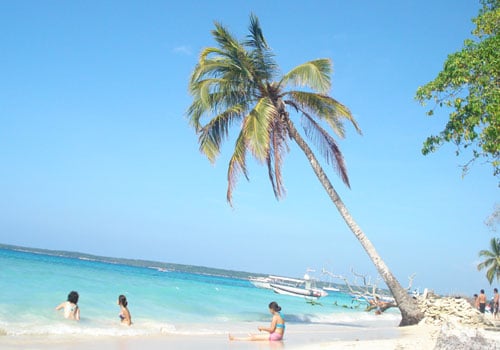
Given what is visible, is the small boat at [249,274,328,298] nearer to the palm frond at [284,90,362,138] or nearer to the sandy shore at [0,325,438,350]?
the palm frond at [284,90,362,138]

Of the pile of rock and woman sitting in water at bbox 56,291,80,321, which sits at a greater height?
the pile of rock

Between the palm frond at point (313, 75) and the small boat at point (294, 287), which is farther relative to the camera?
the small boat at point (294, 287)

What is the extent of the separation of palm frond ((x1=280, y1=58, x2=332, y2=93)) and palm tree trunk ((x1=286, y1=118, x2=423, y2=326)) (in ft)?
6.31

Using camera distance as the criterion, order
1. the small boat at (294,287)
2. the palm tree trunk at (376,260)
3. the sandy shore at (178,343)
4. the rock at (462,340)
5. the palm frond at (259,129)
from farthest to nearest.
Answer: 1. the small boat at (294,287)
2. the palm tree trunk at (376,260)
3. the palm frond at (259,129)
4. the sandy shore at (178,343)
5. the rock at (462,340)

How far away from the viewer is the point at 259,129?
45.8 ft

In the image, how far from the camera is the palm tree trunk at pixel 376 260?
14.1 meters

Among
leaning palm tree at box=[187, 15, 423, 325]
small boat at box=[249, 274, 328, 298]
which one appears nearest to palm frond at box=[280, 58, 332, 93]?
leaning palm tree at box=[187, 15, 423, 325]

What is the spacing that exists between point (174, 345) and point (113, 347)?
1295 millimetres

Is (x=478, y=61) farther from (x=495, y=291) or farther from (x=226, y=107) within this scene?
(x=495, y=291)

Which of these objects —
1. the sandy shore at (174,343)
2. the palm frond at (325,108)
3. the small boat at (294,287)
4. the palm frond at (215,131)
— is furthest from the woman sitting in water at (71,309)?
the small boat at (294,287)

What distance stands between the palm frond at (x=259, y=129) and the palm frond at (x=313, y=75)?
1.57 m

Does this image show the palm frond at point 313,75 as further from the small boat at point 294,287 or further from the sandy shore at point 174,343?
the small boat at point 294,287

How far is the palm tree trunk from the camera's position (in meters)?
14.1

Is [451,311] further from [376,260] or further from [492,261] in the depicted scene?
[492,261]
